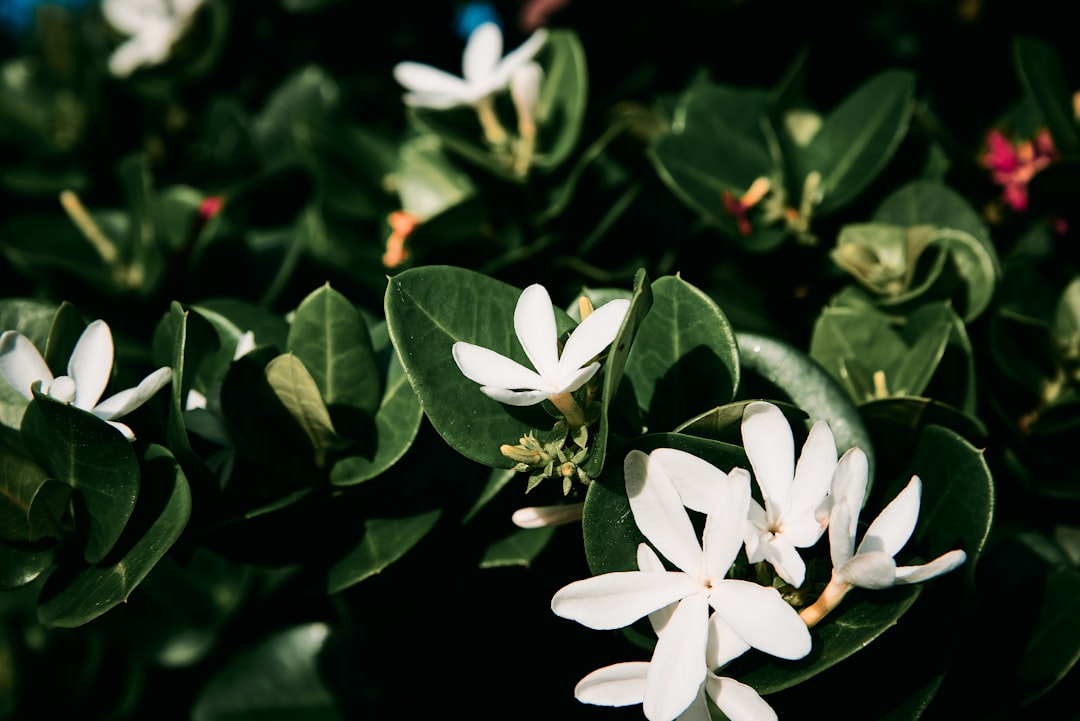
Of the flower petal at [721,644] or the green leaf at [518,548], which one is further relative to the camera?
the green leaf at [518,548]

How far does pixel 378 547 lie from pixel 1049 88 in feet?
3.90

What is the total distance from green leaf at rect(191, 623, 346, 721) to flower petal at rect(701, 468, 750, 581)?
931mm

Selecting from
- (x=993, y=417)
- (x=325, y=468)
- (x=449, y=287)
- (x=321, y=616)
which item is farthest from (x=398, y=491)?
(x=993, y=417)

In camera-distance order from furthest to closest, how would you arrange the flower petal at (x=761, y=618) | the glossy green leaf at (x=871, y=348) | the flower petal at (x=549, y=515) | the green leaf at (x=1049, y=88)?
the green leaf at (x=1049, y=88) < the glossy green leaf at (x=871, y=348) < the flower petal at (x=549, y=515) < the flower petal at (x=761, y=618)

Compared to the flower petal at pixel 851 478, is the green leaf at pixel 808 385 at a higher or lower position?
lower

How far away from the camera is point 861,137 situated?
1417mm

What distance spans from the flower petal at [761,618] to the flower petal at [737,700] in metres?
0.06

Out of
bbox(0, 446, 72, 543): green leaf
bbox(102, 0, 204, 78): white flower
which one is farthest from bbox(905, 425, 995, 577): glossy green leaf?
bbox(102, 0, 204, 78): white flower

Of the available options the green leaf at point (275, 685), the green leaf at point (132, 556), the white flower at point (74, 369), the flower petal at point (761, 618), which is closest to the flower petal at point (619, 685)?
the flower petal at point (761, 618)

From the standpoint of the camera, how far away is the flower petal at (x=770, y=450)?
87 centimetres

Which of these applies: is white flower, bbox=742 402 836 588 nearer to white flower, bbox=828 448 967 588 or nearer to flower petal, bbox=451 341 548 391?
white flower, bbox=828 448 967 588

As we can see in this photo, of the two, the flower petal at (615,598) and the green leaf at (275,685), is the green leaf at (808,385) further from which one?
the green leaf at (275,685)

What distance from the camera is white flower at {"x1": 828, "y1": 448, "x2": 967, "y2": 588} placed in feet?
2.70

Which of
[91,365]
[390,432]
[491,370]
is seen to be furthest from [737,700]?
[91,365]
